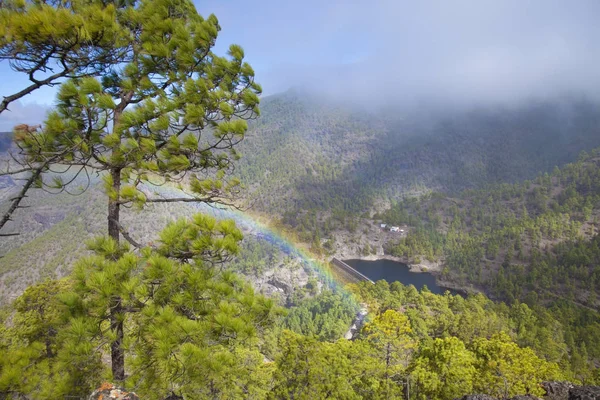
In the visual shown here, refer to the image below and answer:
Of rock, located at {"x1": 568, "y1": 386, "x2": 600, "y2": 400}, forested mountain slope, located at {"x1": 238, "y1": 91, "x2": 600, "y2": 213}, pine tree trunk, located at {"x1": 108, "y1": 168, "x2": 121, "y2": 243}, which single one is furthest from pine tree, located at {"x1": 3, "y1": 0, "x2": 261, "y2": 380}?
forested mountain slope, located at {"x1": 238, "y1": 91, "x2": 600, "y2": 213}

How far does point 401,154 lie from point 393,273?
344 feet

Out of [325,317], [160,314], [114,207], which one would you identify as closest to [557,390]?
[160,314]

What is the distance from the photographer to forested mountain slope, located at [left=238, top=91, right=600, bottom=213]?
12875 centimetres

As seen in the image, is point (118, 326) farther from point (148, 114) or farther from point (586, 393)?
point (586, 393)

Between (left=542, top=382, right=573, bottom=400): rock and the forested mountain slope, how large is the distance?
9895cm

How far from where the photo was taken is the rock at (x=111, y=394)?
296cm

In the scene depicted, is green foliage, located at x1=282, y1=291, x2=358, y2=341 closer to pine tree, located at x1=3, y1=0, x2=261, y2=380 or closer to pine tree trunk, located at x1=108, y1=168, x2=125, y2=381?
pine tree trunk, located at x1=108, y1=168, x2=125, y2=381

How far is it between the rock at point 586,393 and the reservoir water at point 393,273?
63421mm

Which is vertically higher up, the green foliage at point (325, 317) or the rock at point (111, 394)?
the rock at point (111, 394)

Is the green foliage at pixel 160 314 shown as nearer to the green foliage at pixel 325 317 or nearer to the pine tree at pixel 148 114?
the pine tree at pixel 148 114

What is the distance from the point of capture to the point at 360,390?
468 inches

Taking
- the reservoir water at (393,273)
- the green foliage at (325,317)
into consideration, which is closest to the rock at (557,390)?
the green foliage at (325,317)

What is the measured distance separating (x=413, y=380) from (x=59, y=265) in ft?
221

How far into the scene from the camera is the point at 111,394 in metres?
2.99
